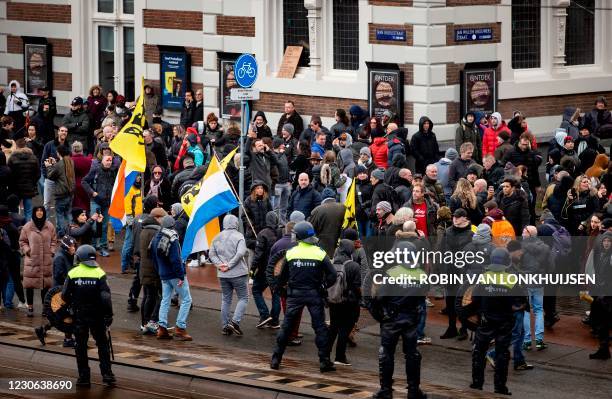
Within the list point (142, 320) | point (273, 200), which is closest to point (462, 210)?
point (142, 320)

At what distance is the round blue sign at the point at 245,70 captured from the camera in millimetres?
22828

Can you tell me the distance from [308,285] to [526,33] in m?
12.7

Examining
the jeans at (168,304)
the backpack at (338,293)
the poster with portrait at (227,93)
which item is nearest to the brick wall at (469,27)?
the poster with portrait at (227,93)

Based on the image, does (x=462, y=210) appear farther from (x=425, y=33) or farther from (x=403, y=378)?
(x=425, y=33)

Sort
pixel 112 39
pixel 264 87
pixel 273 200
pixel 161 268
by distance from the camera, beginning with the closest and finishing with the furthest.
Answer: pixel 161 268
pixel 273 200
pixel 264 87
pixel 112 39

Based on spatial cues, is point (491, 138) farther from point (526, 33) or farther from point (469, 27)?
point (526, 33)

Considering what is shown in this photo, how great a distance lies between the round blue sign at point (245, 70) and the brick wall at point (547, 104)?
6453 mm

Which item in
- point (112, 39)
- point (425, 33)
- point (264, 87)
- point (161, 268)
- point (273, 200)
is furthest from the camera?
point (112, 39)

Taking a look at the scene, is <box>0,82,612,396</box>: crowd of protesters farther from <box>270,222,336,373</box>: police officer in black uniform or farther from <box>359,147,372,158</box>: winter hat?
<box>270,222,336,373</box>: police officer in black uniform

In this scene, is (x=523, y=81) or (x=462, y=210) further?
(x=523, y=81)

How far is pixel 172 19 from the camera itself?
31625 millimetres

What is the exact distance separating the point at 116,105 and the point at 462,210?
12174 millimetres

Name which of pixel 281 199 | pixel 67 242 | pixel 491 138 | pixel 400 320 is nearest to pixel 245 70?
pixel 281 199

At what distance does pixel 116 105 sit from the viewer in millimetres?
29938
